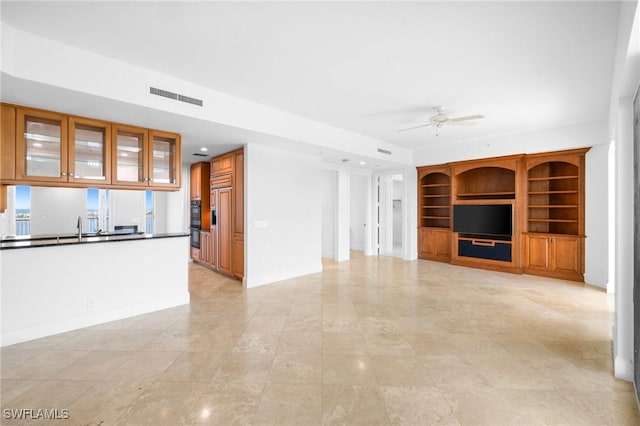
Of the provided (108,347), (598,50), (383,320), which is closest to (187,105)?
(108,347)

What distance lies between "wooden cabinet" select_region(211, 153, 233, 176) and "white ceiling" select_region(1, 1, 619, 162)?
1.89 m

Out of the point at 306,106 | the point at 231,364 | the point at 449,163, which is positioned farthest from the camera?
the point at 449,163

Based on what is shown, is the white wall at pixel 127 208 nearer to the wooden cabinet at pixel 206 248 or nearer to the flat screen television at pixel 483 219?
the wooden cabinet at pixel 206 248

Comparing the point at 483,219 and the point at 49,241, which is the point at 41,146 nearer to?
the point at 49,241

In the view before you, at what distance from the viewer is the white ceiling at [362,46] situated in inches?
92.4

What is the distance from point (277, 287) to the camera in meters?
5.26

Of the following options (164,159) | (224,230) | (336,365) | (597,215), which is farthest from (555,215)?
(164,159)

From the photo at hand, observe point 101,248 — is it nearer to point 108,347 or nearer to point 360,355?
point 108,347

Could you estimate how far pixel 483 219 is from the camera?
6.84 metres

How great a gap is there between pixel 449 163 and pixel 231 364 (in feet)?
22.3

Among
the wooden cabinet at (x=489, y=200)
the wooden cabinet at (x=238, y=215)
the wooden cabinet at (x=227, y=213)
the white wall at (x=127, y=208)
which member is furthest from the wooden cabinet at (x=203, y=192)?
the wooden cabinet at (x=489, y=200)

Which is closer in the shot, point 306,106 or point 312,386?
point 312,386

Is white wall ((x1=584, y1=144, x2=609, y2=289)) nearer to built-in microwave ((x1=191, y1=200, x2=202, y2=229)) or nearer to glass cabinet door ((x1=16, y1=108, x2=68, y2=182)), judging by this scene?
built-in microwave ((x1=191, y1=200, x2=202, y2=229))

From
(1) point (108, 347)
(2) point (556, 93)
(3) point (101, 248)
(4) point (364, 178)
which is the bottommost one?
(1) point (108, 347)
